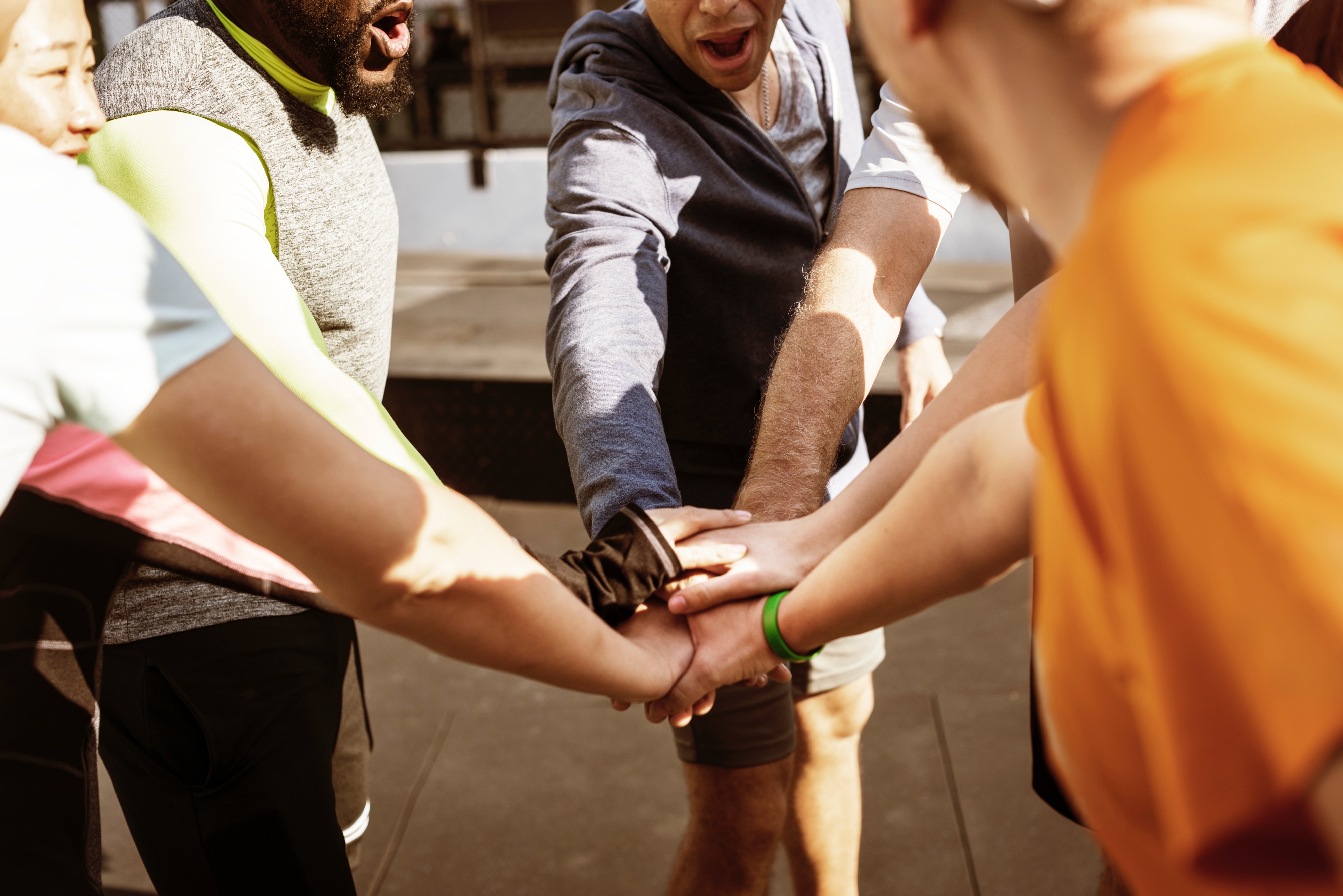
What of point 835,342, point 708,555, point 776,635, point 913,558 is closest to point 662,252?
point 835,342

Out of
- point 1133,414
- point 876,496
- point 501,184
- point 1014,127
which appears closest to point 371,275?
point 876,496

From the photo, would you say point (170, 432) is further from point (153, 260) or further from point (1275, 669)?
point (1275, 669)

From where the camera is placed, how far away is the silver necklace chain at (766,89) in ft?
6.31

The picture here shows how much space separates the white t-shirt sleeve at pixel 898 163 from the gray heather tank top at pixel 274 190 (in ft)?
2.70

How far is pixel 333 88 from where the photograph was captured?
165 centimetres

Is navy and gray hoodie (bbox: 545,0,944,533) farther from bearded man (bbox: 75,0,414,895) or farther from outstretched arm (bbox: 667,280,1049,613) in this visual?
bearded man (bbox: 75,0,414,895)

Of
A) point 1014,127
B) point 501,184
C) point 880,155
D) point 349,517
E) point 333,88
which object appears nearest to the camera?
point 1014,127

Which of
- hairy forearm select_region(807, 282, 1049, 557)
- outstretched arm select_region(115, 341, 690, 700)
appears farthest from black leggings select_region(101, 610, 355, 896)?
hairy forearm select_region(807, 282, 1049, 557)

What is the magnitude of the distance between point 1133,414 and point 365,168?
1.48 m

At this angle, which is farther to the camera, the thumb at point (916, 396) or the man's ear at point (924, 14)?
the thumb at point (916, 396)

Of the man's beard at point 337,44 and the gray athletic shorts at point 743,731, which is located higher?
the man's beard at point 337,44

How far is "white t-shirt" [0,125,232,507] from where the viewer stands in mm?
749

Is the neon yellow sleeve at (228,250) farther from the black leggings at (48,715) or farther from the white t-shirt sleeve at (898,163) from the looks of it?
the white t-shirt sleeve at (898,163)

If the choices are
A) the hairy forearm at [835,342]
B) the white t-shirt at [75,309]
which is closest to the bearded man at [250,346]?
the white t-shirt at [75,309]
